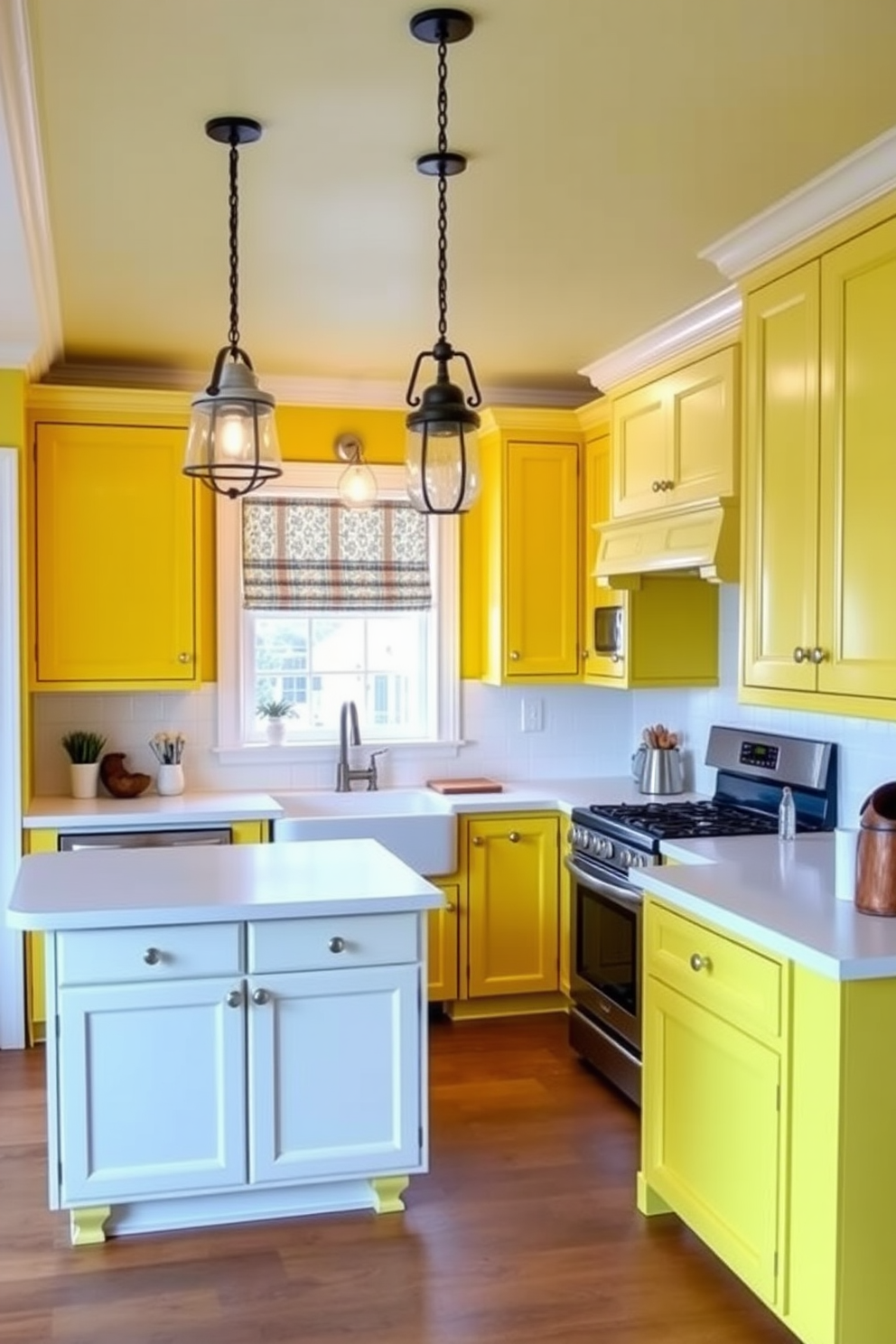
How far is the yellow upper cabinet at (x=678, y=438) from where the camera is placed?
3.67 metres

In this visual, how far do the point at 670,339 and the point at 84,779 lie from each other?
A: 2.69 meters

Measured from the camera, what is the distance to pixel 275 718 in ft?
16.4

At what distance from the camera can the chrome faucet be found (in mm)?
4922

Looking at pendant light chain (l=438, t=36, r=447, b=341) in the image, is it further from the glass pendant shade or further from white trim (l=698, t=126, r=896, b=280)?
white trim (l=698, t=126, r=896, b=280)

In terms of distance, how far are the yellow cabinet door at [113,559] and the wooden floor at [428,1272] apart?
68.8 inches

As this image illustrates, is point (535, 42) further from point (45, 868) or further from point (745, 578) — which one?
A: point (45, 868)

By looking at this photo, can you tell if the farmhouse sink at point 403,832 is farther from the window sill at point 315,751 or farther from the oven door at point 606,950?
the oven door at point 606,950

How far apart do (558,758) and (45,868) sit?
2.69 metres

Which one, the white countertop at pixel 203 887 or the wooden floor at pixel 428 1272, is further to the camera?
the white countertop at pixel 203 887

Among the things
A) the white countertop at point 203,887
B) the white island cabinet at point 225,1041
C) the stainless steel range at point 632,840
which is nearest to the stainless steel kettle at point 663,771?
the stainless steel range at point 632,840

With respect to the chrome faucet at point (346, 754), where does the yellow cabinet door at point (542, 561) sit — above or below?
above

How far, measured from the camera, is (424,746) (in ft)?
16.9

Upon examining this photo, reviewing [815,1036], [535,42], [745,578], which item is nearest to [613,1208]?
[815,1036]

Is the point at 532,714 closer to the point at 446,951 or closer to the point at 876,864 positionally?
the point at 446,951
